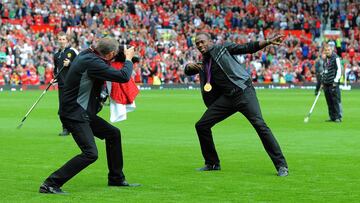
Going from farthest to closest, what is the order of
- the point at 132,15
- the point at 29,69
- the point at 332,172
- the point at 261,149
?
the point at 132,15, the point at 29,69, the point at 261,149, the point at 332,172

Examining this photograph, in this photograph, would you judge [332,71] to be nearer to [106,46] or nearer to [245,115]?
[245,115]

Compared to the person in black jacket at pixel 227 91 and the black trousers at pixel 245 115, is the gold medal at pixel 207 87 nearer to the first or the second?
the person in black jacket at pixel 227 91

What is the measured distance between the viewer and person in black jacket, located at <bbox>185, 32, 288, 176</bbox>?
13.2 m

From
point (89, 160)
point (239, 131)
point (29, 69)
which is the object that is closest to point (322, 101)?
point (239, 131)

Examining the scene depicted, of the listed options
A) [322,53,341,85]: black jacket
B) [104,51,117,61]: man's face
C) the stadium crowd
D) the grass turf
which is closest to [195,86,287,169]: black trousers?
the grass turf

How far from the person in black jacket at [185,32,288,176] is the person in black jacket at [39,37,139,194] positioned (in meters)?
2.06

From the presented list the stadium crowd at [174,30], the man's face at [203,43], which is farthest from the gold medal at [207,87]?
the stadium crowd at [174,30]

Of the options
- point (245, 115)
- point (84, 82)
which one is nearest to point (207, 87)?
point (245, 115)

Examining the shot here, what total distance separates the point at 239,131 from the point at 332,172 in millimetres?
8113

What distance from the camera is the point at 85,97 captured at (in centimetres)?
1159

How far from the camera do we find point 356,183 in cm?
1232

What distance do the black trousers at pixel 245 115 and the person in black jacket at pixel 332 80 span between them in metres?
11.8

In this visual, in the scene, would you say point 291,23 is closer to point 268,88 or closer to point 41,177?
point 268,88

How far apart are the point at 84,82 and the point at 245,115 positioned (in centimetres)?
305
